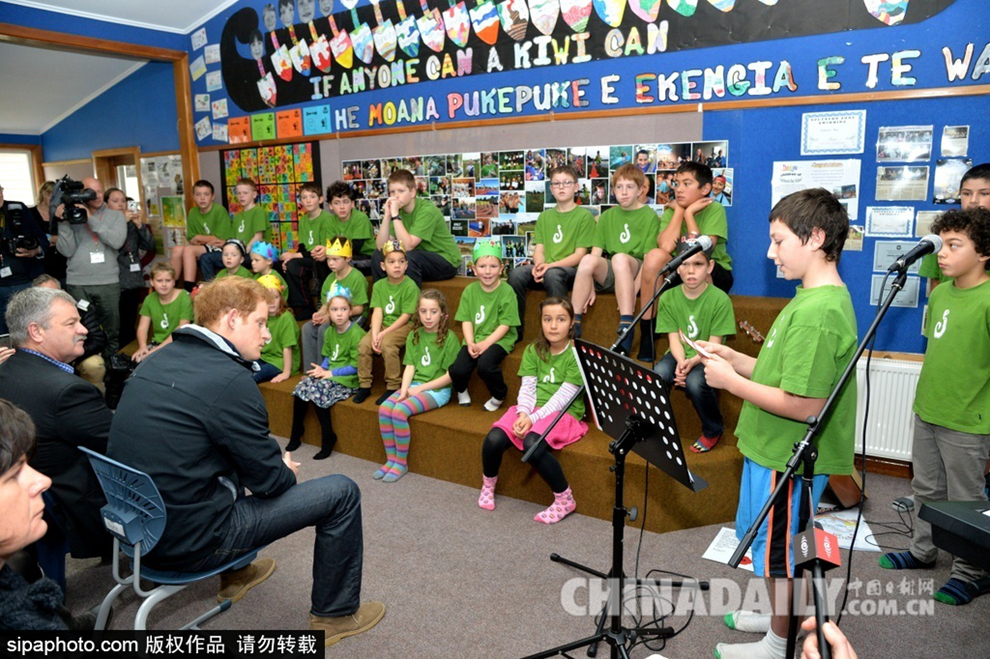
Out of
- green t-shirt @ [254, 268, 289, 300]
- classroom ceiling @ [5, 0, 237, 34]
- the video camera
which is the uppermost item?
classroom ceiling @ [5, 0, 237, 34]

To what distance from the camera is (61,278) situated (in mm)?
5945

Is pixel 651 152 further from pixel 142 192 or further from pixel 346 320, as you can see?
pixel 142 192

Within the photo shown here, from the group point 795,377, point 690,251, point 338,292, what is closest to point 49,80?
point 338,292

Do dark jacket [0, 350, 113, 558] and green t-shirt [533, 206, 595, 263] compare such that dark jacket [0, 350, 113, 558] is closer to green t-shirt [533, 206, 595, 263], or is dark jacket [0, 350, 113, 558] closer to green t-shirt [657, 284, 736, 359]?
green t-shirt [657, 284, 736, 359]

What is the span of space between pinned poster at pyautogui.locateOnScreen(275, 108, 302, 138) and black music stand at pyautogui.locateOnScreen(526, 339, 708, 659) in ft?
15.9

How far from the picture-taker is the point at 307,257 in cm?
567

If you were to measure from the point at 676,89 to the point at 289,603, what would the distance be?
356 centimetres

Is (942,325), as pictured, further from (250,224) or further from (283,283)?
(250,224)

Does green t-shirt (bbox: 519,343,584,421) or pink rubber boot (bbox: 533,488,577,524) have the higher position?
green t-shirt (bbox: 519,343,584,421)

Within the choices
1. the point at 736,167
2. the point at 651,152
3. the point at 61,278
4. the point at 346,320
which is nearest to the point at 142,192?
the point at 61,278

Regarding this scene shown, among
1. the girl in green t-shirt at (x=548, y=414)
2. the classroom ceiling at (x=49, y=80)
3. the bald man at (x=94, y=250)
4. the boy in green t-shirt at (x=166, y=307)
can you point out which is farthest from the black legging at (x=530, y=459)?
the classroom ceiling at (x=49, y=80)

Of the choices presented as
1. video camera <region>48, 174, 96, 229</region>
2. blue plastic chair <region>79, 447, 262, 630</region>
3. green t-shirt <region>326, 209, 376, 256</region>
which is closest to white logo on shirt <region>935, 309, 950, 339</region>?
blue plastic chair <region>79, 447, 262, 630</region>

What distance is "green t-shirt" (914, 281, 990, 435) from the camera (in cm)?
250

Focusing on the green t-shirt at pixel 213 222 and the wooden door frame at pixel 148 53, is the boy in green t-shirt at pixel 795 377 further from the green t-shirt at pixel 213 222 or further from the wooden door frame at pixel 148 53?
the wooden door frame at pixel 148 53
